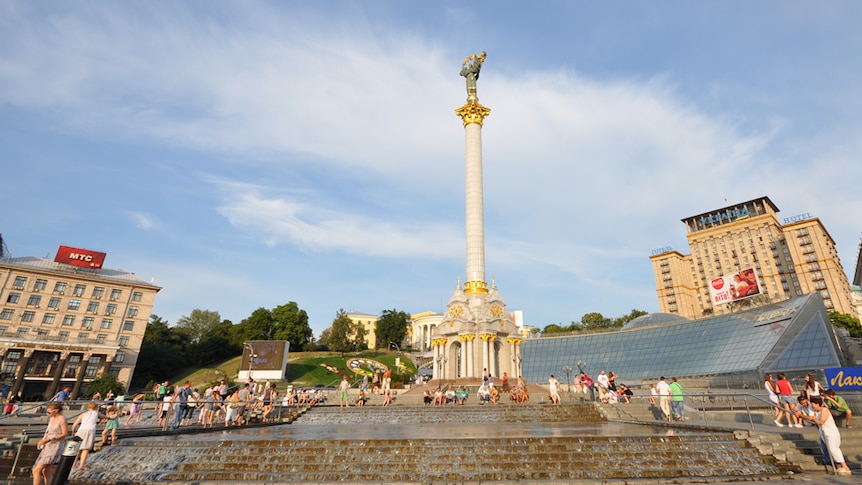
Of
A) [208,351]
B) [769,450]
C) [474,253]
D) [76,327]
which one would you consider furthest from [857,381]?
[208,351]

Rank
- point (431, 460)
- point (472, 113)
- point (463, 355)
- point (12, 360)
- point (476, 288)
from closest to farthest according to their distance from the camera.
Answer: point (431, 460), point (463, 355), point (476, 288), point (472, 113), point (12, 360)

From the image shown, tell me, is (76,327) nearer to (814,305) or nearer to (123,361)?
(123,361)

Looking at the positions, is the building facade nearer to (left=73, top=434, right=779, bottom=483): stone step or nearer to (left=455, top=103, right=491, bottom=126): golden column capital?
(left=455, top=103, right=491, bottom=126): golden column capital

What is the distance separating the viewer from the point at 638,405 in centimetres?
2128

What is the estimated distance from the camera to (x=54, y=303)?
6681cm

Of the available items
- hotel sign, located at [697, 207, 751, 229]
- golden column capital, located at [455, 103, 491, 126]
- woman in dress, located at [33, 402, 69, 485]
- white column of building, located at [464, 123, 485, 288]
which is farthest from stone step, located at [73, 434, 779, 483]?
hotel sign, located at [697, 207, 751, 229]

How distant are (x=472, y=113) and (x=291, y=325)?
65.7 meters

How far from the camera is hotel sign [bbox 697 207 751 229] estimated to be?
116m

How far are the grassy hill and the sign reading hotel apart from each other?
54.0m

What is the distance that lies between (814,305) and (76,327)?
100260mm

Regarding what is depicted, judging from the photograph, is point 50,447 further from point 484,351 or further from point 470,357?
point 484,351

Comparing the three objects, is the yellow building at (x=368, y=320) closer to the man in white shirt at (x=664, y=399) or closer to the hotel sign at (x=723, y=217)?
the hotel sign at (x=723, y=217)

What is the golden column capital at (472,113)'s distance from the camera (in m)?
47.1

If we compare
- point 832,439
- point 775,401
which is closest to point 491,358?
point 775,401
